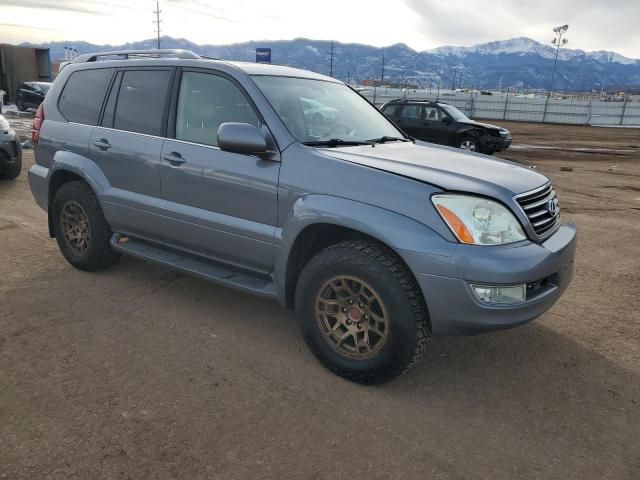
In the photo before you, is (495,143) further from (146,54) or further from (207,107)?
(207,107)

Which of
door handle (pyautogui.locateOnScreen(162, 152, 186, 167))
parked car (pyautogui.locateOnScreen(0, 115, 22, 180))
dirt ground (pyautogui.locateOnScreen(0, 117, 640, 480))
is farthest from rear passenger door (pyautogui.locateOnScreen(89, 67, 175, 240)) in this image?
parked car (pyautogui.locateOnScreen(0, 115, 22, 180))

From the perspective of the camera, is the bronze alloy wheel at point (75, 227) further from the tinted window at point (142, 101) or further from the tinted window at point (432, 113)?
the tinted window at point (432, 113)

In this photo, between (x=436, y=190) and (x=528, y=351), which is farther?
(x=528, y=351)

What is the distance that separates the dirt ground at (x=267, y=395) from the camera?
2396 millimetres

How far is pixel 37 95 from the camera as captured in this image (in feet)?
82.0

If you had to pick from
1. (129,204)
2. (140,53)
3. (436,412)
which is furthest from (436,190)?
(140,53)

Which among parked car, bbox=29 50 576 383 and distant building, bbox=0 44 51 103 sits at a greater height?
distant building, bbox=0 44 51 103

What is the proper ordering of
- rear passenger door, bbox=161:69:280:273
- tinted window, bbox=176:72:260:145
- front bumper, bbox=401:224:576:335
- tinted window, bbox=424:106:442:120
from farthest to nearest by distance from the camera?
1. tinted window, bbox=424:106:442:120
2. tinted window, bbox=176:72:260:145
3. rear passenger door, bbox=161:69:280:273
4. front bumper, bbox=401:224:576:335

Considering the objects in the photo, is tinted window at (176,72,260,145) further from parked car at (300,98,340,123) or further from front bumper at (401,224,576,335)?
front bumper at (401,224,576,335)

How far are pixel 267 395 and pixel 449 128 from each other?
520 inches

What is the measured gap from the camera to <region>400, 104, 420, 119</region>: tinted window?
1541cm

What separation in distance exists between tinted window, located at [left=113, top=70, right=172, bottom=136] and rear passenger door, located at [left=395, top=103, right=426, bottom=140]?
1187 centimetres

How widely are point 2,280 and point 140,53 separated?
2297 mm

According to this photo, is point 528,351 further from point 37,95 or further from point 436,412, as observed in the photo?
point 37,95
